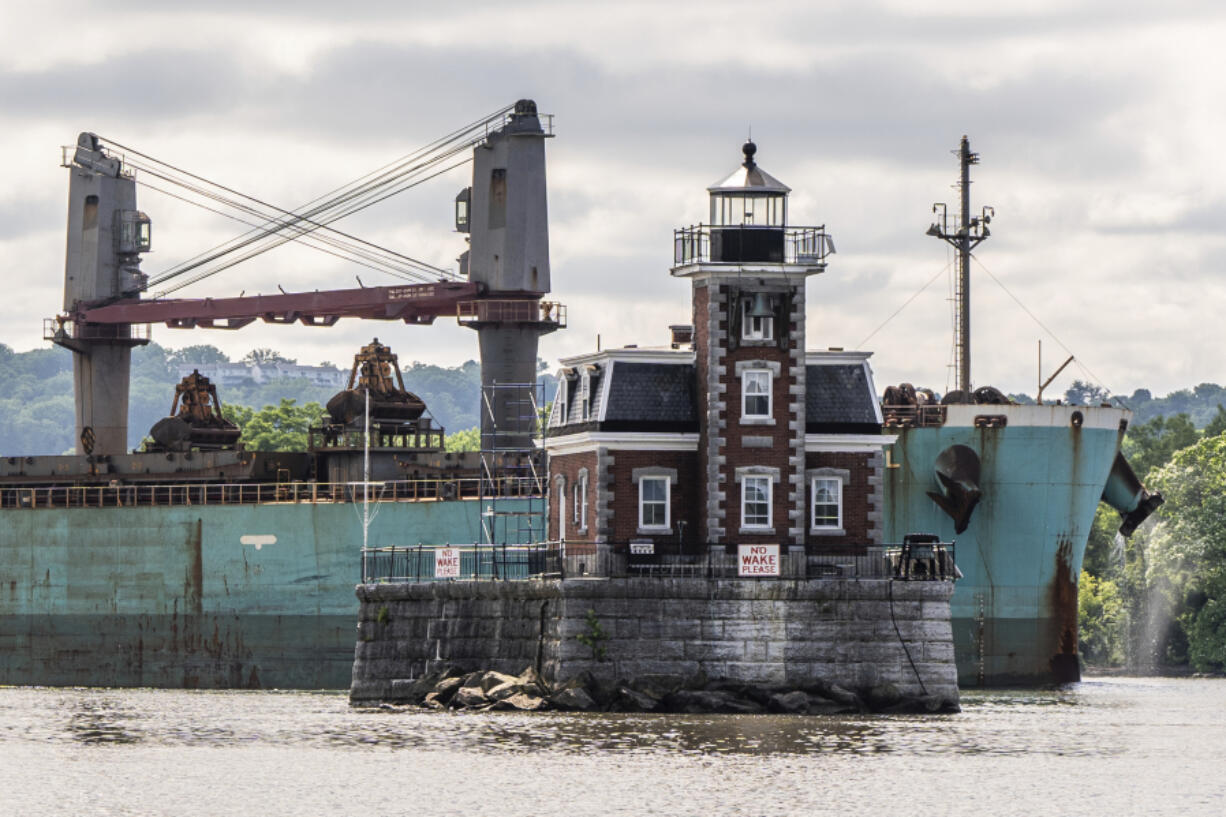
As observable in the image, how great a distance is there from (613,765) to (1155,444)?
123995 mm

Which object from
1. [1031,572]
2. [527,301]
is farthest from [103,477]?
[1031,572]

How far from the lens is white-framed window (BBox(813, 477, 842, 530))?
237 feet

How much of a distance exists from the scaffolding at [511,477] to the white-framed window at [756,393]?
13773 mm

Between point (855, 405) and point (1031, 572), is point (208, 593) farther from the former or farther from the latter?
point (855, 405)

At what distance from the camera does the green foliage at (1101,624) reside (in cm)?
14150

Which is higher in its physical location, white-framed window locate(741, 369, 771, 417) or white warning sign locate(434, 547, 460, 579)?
white-framed window locate(741, 369, 771, 417)

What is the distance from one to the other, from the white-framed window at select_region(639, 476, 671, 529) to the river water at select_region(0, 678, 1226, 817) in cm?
669

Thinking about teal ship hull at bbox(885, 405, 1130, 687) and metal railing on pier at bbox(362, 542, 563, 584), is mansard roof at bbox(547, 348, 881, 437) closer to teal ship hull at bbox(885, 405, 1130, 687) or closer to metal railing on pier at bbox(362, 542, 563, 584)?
metal railing on pier at bbox(362, 542, 563, 584)

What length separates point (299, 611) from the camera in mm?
102312

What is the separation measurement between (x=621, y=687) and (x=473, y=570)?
16711 millimetres

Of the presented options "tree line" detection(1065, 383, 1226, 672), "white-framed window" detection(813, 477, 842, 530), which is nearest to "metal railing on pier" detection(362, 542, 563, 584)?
"white-framed window" detection(813, 477, 842, 530)

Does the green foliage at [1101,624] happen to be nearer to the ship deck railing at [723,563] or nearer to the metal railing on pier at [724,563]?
the metal railing on pier at [724,563]

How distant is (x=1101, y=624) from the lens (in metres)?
144

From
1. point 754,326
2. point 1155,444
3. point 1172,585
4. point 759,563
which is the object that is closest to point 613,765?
point 759,563
